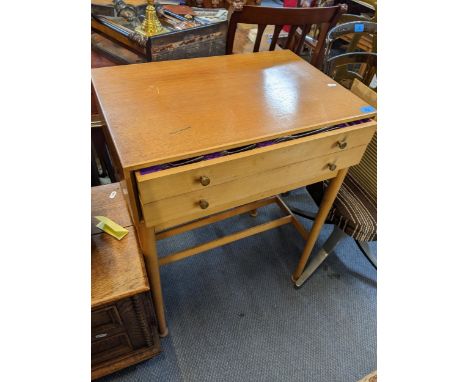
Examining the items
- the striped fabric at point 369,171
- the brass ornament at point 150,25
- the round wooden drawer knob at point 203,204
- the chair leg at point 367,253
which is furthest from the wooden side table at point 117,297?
the chair leg at point 367,253

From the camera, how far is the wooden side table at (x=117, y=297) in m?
0.80

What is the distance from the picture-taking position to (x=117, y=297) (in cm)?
77

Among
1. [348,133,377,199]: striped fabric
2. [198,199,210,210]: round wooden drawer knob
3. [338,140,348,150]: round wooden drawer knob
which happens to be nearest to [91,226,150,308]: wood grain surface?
[198,199,210,210]: round wooden drawer knob

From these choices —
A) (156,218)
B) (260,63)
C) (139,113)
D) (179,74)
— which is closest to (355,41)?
(260,63)

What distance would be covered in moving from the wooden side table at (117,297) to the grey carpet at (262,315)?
0.10 meters

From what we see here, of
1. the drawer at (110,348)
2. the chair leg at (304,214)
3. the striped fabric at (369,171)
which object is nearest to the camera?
the drawer at (110,348)

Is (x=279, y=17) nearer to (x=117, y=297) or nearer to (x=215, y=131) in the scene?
(x=215, y=131)

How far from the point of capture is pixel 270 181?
0.82 metres

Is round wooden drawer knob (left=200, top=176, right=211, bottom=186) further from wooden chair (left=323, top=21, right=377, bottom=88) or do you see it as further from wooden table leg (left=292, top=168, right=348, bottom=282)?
wooden chair (left=323, top=21, right=377, bottom=88)

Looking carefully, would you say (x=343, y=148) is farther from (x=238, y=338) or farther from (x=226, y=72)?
(x=238, y=338)

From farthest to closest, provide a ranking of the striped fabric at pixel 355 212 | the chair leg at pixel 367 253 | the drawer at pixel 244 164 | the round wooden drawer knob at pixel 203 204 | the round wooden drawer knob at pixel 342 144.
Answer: the chair leg at pixel 367 253 < the striped fabric at pixel 355 212 < the round wooden drawer knob at pixel 342 144 < the round wooden drawer knob at pixel 203 204 < the drawer at pixel 244 164

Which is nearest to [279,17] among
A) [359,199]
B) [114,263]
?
[359,199]

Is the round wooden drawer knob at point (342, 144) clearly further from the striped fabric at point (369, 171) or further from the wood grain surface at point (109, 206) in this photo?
the wood grain surface at point (109, 206)
